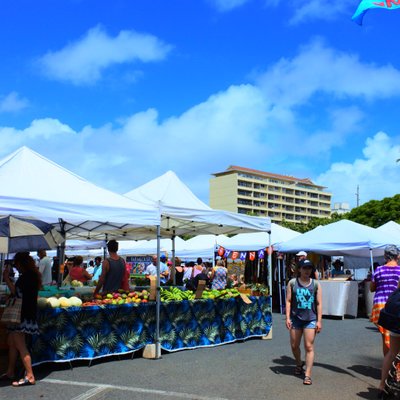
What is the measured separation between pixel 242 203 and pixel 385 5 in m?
130

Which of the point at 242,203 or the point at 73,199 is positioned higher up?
the point at 242,203

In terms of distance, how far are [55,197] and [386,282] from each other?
15.2ft

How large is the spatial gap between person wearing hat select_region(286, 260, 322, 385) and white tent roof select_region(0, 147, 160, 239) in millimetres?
2445

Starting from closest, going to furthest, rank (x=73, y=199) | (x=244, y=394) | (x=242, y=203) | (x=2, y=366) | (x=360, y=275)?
1. (x=244, y=394)
2. (x=2, y=366)
3. (x=73, y=199)
4. (x=360, y=275)
5. (x=242, y=203)

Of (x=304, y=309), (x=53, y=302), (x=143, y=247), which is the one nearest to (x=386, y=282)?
(x=304, y=309)

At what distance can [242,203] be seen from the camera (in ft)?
449

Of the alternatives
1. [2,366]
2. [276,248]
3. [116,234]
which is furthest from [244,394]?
[276,248]

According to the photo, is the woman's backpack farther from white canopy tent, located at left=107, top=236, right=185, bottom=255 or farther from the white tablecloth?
white canopy tent, located at left=107, top=236, right=185, bottom=255

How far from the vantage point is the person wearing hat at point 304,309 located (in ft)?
21.2

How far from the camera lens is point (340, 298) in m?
14.5

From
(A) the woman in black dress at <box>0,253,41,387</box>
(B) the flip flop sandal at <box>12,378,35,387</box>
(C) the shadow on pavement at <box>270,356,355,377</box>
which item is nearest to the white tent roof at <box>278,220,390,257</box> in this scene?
(C) the shadow on pavement at <box>270,356,355,377</box>

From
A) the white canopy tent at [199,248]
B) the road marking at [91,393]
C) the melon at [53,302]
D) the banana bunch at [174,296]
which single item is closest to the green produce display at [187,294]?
the banana bunch at [174,296]

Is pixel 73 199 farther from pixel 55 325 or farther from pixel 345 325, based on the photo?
pixel 345 325

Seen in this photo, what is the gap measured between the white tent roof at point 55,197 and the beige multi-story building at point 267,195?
Answer: 117864 mm
